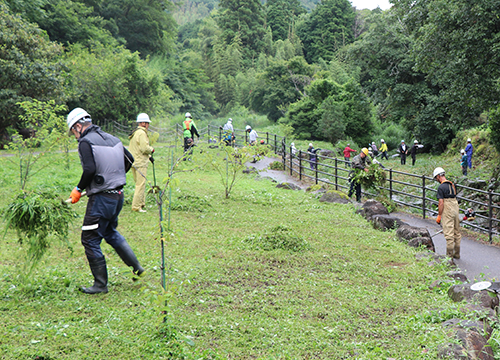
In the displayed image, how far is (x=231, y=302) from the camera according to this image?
483 cm

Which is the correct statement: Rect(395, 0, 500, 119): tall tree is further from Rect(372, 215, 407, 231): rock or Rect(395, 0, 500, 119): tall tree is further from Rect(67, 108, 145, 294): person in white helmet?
Rect(67, 108, 145, 294): person in white helmet

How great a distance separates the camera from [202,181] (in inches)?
551

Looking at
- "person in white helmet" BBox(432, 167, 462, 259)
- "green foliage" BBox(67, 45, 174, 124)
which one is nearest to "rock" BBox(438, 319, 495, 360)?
"person in white helmet" BBox(432, 167, 462, 259)

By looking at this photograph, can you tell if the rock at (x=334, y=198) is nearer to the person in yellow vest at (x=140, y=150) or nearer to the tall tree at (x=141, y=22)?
the person in yellow vest at (x=140, y=150)

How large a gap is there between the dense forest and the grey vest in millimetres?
11400

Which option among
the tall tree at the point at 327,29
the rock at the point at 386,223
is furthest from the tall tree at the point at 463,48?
the tall tree at the point at 327,29

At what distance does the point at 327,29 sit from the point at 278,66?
26366mm

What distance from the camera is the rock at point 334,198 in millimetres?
11328

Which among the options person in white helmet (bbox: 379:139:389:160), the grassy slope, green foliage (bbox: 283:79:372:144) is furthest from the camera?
green foliage (bbox: 283:79:372:144)

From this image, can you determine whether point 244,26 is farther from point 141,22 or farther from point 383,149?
point 383,149

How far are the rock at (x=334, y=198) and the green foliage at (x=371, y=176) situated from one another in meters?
0.69

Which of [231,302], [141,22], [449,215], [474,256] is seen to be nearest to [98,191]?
[231,302]

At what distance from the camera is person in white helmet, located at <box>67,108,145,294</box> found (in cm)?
469

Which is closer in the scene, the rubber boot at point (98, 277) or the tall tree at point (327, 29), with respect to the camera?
the rubber boot at point (98, 277)
